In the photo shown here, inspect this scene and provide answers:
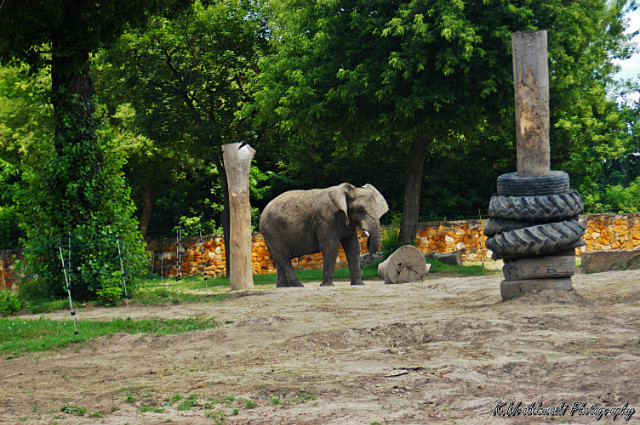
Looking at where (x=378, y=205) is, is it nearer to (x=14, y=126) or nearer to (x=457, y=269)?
(x=457, y=269)

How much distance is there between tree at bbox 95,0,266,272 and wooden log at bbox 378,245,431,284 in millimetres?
8780

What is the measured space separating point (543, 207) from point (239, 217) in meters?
8.12

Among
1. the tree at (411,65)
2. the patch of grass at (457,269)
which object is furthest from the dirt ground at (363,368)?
the tree at (411,65)

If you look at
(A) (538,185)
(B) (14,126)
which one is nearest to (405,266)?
(A) (538,185)

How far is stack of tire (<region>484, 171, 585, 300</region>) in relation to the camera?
929 centimetres

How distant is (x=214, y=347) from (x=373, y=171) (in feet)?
68.1

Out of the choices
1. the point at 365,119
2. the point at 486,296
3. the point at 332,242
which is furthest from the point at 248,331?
the point at 365,119

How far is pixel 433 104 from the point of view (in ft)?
57.3

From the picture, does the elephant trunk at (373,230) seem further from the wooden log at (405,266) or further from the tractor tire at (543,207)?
the tractor tire at (543,207)

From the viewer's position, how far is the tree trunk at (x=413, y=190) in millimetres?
20781

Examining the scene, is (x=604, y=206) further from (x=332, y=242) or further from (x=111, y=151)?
(x=111, y=151)

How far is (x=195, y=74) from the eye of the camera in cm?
2205

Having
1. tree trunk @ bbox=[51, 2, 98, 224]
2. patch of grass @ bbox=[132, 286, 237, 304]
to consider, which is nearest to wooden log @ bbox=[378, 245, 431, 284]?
patch of grass @ bbox=[132, 286, 237, 304]

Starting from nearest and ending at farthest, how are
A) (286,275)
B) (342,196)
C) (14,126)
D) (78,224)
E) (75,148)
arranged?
1. (78,224)
2. (75,148)
3. (342,196)
4. (286,275)
5. (14,126)
